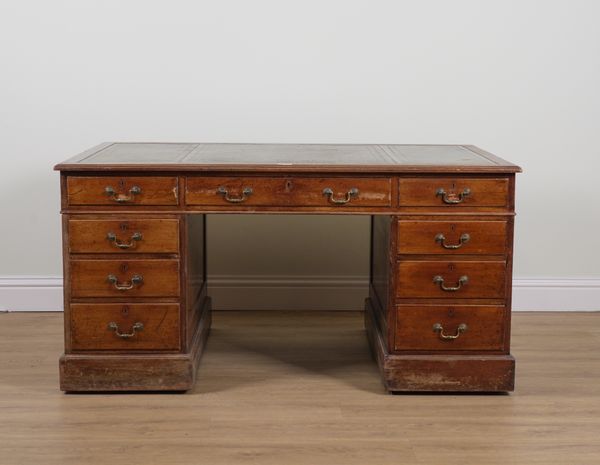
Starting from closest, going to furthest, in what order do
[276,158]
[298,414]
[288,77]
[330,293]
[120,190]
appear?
1. [298,414]
2. [120,190]
3. [276,158]
4. [288,77]
5. [330,293]

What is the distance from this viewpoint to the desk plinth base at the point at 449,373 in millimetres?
3438

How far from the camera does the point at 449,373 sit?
345cm

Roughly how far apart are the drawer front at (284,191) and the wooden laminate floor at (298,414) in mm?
650

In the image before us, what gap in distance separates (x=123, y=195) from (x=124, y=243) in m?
0.16

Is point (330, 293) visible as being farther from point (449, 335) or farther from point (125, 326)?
point (125, 326)

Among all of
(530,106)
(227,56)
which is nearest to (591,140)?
(530,106)

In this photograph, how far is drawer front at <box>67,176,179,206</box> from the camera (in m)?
3.36

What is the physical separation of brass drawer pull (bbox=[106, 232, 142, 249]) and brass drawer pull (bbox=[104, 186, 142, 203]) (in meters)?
0.11

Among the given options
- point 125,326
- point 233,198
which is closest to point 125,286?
point 125,326

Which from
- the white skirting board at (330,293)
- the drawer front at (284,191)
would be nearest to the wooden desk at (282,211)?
the drawer front at (284,191)

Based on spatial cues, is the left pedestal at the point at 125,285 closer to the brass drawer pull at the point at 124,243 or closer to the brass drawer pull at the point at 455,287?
the brass drawer pull at the point at 124,243

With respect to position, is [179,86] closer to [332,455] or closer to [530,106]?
[530,106]

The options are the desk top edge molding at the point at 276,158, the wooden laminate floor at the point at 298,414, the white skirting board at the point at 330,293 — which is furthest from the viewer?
the white skirting board at the point at 330,293

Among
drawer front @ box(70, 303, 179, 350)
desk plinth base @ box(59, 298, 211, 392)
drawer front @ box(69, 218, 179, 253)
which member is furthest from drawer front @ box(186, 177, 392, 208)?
desk plinth base @ box(59, 298, 211, 392)
